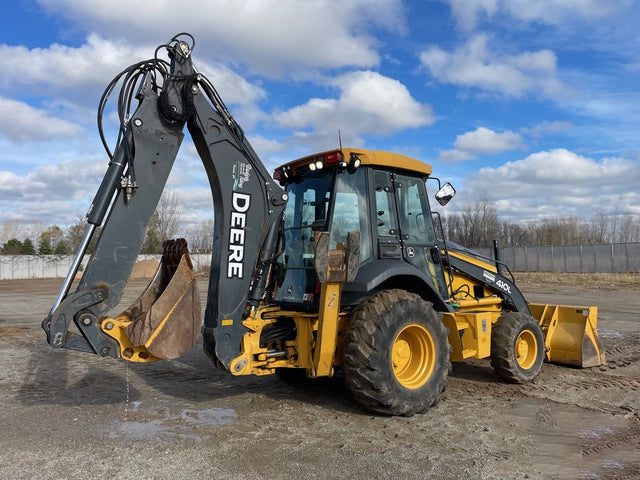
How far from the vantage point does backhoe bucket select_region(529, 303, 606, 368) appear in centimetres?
769

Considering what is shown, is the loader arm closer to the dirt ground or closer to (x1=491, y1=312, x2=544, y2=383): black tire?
the dirt ground

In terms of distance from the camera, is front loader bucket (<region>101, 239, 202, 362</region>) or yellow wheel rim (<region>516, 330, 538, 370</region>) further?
yellow wheel rim (<region>516, 330, 538, 370</region>)

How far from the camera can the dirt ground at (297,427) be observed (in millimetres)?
4121

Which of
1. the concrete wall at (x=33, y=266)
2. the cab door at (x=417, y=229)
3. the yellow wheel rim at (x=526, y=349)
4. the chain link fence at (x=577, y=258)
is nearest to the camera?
the cab door at (x=417, y=229)

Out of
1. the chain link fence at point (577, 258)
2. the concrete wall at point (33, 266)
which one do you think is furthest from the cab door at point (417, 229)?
the concrete wall at point (33, 266)

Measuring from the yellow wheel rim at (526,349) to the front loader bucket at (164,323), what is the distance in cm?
431

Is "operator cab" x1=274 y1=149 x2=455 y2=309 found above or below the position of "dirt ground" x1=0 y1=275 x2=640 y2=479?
above

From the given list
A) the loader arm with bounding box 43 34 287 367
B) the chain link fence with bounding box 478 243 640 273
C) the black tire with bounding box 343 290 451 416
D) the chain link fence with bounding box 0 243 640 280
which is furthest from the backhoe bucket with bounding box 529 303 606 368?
the chain link fence with bounding box 478 243 640 273

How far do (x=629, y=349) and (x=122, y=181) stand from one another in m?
8.54

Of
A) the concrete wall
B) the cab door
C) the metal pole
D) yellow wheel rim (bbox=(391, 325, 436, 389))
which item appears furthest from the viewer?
the concrete wall

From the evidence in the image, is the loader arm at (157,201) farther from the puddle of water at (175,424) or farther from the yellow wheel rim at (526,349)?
the yellow wheel rim at (526,349)

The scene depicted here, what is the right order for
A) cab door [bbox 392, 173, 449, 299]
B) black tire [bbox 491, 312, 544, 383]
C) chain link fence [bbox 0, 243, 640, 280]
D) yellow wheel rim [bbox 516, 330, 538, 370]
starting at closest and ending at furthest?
A: cab door [bbox 392, 173, 449, 299] → black tire [bbox 491, 312, 544, 383] → yellow wheel rim [bbox 516, 330, 538, 370] → chain link fence [bbox 0, 243, 640, 280]

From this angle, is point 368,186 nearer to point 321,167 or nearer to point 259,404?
point 321,167

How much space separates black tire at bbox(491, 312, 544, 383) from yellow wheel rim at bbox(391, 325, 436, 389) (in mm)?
1523
